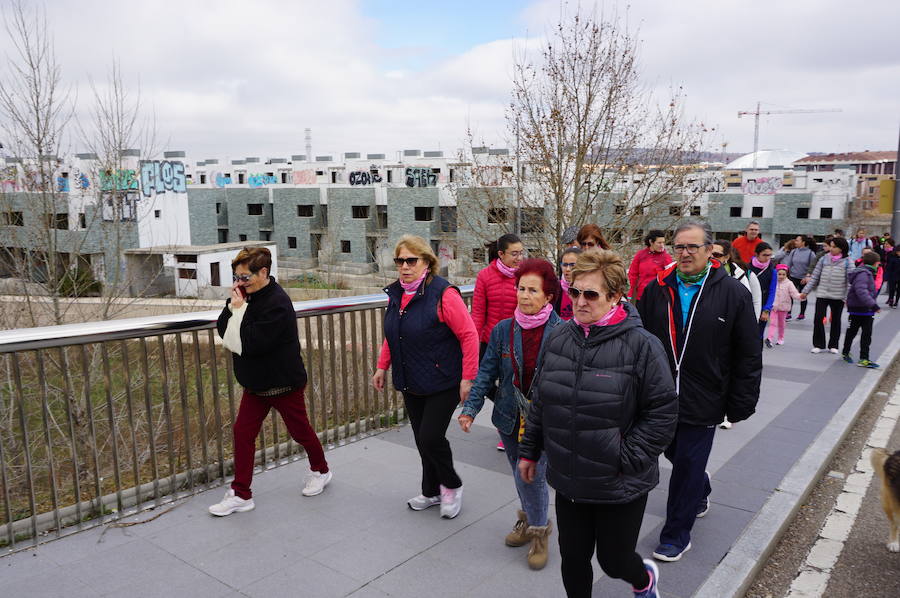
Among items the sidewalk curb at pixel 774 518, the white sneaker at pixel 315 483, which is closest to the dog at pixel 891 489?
the sidewalk curb at pixel 774 518

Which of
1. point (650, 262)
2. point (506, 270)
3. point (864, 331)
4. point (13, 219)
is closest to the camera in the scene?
point (506, 270)

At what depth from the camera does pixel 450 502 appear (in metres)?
4.14

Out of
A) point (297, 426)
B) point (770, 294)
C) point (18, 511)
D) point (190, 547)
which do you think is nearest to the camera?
point (190, 547)

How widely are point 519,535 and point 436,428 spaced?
2.64 ft

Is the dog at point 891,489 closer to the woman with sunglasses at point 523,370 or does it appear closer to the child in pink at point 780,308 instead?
the woman with sunglasses at point 523,370

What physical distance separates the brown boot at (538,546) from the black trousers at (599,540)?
0.61 meters

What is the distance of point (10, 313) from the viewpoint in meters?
12.0

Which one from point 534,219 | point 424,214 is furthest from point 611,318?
point 424,214

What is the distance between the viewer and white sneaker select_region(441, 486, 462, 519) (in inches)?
162

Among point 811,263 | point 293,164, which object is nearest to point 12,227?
point 811,263

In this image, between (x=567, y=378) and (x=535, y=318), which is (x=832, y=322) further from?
(x=567, y=378)

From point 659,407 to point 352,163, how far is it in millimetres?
69055

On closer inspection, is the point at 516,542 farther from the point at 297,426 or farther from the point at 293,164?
the point at 293,164

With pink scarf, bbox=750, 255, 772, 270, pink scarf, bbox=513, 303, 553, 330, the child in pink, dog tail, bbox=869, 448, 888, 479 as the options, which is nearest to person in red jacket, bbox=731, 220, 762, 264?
pink scarf, bbox=750, 255, 772, 270
